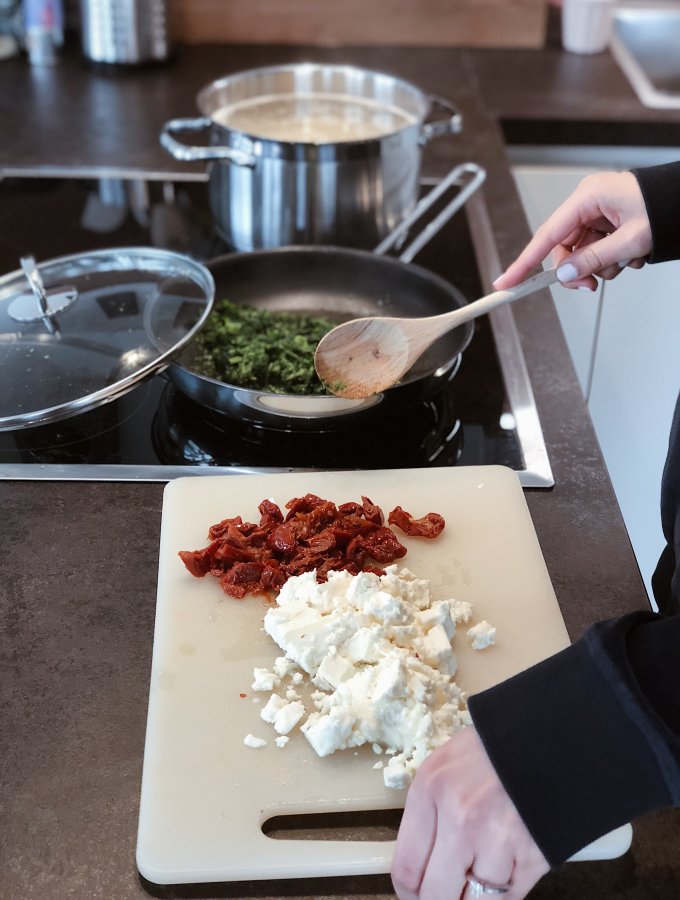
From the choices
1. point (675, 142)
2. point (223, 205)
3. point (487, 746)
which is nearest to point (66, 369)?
point (223, 205)

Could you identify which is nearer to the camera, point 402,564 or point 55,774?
point 55,774

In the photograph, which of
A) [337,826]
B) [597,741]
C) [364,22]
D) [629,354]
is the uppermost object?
[364,22]

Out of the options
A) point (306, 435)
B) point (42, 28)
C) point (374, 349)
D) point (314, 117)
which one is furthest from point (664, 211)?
point (42, 28)

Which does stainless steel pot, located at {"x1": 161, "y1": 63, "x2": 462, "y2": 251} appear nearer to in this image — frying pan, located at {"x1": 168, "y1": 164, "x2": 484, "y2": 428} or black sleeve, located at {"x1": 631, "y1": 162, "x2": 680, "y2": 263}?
frying pan, located at {"x1": 168, "y1": 164, "x2": 484, "y2": 428}

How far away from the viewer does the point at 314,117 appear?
158 cm

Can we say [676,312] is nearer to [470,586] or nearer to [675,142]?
[675,142]

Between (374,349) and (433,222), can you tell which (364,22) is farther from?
(374,349)

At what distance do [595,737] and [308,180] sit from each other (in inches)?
37.2

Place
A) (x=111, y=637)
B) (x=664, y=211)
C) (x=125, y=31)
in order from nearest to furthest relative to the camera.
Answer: (x=111, y=637) → (x=664, y=211) → (x=125, y=31)

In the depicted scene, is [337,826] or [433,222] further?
[433,222]

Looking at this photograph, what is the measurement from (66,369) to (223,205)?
502 mm

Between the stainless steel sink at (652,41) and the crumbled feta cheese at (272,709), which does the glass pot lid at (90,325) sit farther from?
the stainless steel sink at (652,41)

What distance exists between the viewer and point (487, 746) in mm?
629

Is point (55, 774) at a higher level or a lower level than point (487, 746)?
lower
